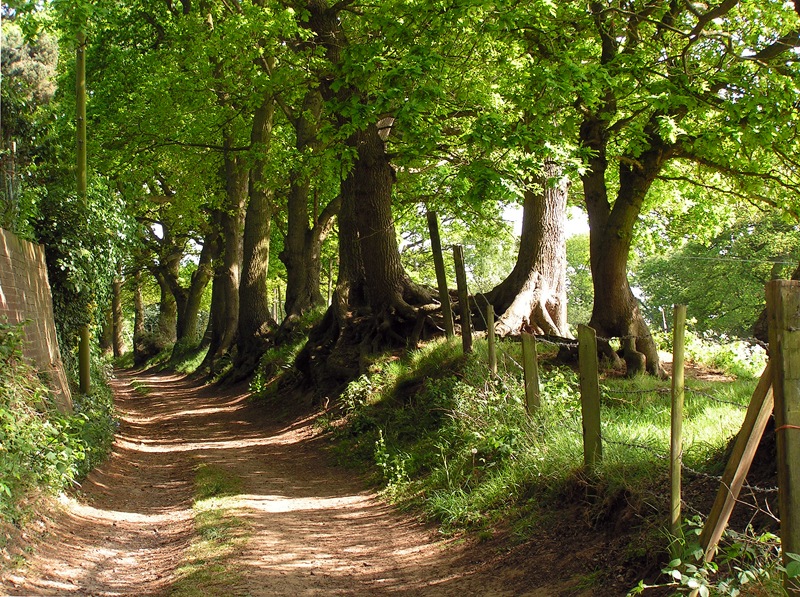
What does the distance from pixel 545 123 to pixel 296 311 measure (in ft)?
40.5

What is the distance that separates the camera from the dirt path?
647cm

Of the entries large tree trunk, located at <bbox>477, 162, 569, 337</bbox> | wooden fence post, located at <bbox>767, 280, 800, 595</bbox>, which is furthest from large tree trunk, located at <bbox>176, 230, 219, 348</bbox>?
wooden fence post, located at <bbox>767, 280, 800, 595</bbox>

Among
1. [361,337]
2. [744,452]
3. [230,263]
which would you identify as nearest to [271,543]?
[744,452]

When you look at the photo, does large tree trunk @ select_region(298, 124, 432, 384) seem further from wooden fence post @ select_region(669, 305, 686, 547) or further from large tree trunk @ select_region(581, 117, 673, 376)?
wooden fence post @ select_region(669, 305, 686, 547)

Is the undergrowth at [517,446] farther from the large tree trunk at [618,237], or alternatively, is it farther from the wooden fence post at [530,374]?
the large tree trunk at [618,237]

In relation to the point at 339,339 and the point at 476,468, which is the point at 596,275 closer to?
the point at 339,339

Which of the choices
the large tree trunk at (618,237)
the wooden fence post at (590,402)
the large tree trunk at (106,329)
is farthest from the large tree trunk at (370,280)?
the wooden fence post at (590,402)

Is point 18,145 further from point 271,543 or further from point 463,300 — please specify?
point 271,543

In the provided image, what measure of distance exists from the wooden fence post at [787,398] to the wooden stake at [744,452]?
13 centimetres

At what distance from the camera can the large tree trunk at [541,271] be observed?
49.8 ft

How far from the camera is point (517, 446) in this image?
8328 millimetres

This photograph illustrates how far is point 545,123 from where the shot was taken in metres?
11.7

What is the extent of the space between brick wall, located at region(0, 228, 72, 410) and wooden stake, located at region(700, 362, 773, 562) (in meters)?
7.43

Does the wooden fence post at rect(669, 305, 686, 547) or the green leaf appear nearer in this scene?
the green leaf
